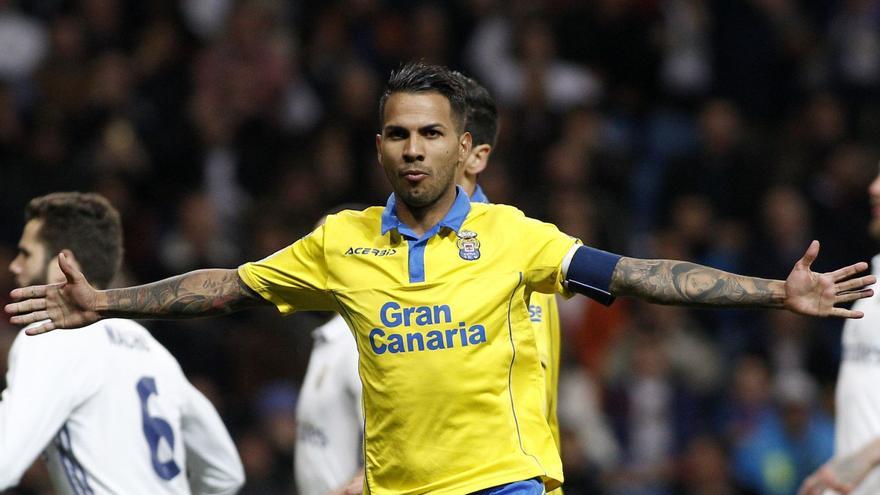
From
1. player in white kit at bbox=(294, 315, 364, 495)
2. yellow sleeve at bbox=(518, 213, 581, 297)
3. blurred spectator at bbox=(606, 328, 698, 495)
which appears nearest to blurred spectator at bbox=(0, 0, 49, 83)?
blurred spectator at bbox=(606, 328, 698, 495)

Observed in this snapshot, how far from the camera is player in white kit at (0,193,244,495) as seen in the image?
5.67 metres

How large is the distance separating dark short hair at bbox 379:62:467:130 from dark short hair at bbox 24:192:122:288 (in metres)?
1.53

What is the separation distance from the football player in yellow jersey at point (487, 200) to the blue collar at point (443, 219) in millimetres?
546

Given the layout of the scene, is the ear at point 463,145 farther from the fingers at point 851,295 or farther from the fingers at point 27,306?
the fingers at point 27,306

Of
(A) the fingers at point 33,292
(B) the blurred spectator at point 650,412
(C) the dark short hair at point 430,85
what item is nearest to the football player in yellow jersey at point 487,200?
(C) the dark short hair at point 430,85

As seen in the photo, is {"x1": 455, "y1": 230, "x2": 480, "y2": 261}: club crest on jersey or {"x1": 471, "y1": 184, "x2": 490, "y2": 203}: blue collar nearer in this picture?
{"x1": 455, "y1": 230, "x2": 480, "y2": 261}: club crest on jersey

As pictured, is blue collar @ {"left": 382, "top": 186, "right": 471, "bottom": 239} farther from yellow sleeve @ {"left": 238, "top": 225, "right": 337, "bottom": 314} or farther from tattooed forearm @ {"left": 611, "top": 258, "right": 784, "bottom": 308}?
tattooed forearm @ {"left": 611, "top": 258, "right": 784, "bottom": 308}

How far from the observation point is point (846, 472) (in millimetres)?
6516

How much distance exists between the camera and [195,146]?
1219cm

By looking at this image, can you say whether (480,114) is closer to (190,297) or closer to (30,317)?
(190,297)

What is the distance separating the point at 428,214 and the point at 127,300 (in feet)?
3.48

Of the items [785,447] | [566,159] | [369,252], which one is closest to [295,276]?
[369,252]

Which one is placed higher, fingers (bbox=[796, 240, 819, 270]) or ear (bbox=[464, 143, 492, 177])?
ear (bbox=[464, 143, 492, 177])

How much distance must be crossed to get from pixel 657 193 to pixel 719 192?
0.54 metres
